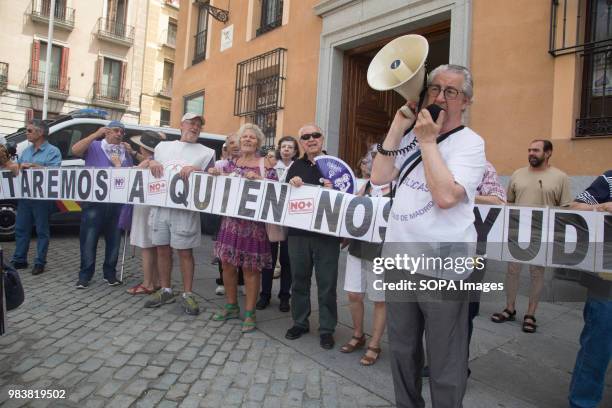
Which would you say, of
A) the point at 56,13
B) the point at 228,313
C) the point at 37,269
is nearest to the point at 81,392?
the point at 228,313

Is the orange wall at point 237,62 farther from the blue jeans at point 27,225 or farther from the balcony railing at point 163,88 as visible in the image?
the balcony railing at point 163,88

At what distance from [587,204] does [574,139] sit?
9.43 feet

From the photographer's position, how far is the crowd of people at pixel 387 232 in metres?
1.79

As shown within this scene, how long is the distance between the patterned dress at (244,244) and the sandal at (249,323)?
0.43 meters

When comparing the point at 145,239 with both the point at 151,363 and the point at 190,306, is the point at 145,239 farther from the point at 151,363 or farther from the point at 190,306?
the point at 151,363

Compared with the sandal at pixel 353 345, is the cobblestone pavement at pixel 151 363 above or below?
below

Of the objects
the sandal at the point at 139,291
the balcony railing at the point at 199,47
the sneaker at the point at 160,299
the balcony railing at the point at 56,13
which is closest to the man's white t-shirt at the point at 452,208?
the sneaker at the point at 160,299

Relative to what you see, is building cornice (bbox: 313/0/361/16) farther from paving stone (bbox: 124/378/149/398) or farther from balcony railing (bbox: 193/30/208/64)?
paving stone (bbox: 124/378/149/398)

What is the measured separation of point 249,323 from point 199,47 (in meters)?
11.3

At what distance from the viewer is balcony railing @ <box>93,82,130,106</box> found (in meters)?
26.5

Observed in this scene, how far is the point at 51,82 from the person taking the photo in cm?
2472

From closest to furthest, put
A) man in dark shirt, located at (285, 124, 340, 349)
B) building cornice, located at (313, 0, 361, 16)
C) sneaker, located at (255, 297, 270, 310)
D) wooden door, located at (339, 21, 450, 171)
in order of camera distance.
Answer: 1. man in dark shirt, located at (285, 124, 340, 349)
2. sneaker, located at (255, 297, 270, 310)
3. building cornice, located at (313, 0, 361, 16)
4. wooden door, located at (339, 21, 450, 171)

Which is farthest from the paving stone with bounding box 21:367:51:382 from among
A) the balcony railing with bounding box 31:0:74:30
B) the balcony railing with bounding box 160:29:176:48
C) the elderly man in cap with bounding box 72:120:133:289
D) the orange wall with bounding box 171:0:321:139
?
the balcony railing with bounding box 160:29:176:48

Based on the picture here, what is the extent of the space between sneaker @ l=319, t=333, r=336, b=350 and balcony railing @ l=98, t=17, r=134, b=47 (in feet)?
94.1
